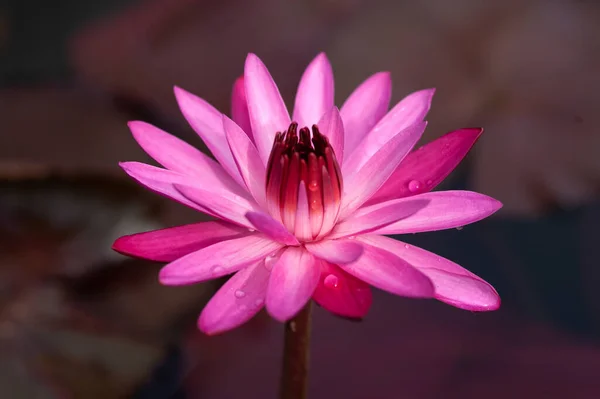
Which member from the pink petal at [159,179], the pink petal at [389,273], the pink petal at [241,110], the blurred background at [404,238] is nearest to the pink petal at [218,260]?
the pink petal at [159,179]

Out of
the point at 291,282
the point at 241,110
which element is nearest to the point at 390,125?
the point at 241,110

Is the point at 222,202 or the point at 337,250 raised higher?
the point at 222,202

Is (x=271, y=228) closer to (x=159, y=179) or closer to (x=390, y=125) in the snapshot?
(x=159, y=179)

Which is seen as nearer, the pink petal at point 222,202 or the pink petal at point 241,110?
the pink petal at point 222,202

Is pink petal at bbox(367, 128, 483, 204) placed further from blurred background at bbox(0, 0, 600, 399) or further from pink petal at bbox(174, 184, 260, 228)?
blurred background at bbox(0, 0, 600, 399)

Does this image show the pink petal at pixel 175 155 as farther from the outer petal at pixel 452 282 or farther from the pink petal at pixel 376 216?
the outer petal at pixel 452 282

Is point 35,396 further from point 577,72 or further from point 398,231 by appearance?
point 577,72

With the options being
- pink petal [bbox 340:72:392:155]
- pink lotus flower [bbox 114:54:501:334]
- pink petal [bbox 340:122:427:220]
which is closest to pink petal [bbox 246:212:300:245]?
pink lotus flower [bbox 114:54:501:334]
